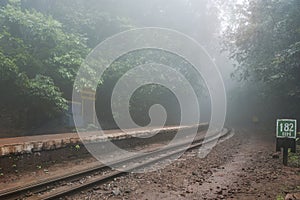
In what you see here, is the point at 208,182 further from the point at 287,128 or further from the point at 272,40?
the point at 272,40

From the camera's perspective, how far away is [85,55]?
45.4ft

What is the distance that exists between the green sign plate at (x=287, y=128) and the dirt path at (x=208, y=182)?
888 mm

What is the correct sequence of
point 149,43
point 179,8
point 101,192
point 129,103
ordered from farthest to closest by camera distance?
point 179,8 → point 149,43 → point 129,103 → point 101,192

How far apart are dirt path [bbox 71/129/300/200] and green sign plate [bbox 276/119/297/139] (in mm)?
888

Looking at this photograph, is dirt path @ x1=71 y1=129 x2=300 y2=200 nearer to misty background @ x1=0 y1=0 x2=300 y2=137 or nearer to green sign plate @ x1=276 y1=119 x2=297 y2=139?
green sign plate @ x1=276 y1=119 x2=297 y2=139

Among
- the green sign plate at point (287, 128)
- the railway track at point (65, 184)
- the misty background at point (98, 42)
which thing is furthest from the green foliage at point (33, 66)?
the green sign plate at point (287, 128)

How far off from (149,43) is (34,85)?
10.5m

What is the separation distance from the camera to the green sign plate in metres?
7.63

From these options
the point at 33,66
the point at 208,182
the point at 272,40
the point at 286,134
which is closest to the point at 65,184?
the point at 208,182

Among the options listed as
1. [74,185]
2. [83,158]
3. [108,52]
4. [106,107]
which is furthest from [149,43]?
[74,185]

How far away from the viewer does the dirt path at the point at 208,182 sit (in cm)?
525

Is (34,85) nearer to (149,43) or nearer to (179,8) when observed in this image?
(149,43)

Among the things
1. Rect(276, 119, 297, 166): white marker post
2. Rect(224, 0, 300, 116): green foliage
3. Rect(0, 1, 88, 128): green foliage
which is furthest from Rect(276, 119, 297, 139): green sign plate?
Rect(0, 1, 88, 128): green foliage

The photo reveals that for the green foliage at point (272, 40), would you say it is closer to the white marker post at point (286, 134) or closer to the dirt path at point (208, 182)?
the white marker post at point (286, 134)
